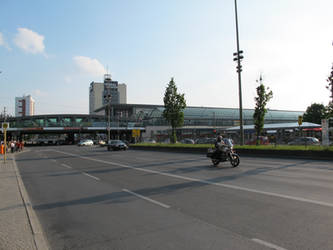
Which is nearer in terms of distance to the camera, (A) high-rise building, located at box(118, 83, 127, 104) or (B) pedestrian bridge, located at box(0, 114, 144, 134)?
(B) pedestrian bridge, located at box(0, 114, 144, 134)

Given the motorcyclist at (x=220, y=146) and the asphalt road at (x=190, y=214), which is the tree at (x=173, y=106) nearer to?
the motorcyclist at (x=220, y=146)

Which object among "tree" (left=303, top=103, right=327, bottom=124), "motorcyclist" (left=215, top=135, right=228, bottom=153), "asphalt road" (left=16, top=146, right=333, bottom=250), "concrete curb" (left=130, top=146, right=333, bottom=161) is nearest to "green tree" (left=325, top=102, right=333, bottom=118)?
"concrete curb" (left=130, top=146, right=333, bottom=161)

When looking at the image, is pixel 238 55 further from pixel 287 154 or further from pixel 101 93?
pixel 101 93

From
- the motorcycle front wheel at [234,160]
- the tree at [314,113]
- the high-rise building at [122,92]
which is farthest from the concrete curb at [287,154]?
the high-rise building at [122,92]

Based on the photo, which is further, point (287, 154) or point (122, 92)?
point (122, 92)

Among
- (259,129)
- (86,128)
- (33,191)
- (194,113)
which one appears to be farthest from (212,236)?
(194,113)

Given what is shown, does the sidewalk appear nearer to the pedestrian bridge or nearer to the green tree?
the green tree

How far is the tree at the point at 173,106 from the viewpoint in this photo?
40.5 metres

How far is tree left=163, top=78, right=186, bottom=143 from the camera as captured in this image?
40469mm

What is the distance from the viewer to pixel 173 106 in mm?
40875

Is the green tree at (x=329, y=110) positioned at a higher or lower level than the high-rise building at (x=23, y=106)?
lower

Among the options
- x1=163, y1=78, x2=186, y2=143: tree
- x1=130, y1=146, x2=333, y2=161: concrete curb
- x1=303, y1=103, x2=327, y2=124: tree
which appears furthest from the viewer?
x1=303, y1=103, x2=327, y2=124: tree

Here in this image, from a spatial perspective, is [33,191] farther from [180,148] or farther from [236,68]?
[180,148]

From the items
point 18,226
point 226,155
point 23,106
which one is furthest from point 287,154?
point 23,106
